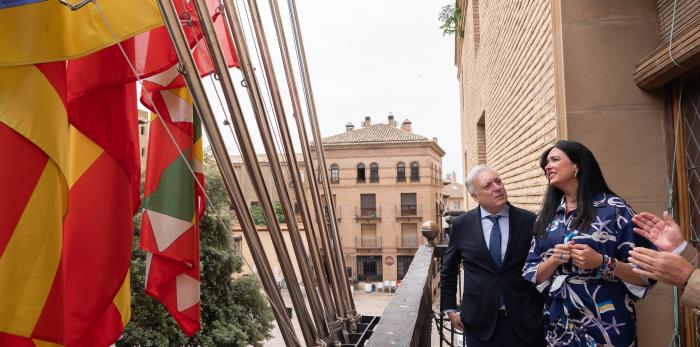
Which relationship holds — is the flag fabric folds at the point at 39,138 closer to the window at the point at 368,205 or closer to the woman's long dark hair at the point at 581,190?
the woman's long dark hair at the point at 581,190

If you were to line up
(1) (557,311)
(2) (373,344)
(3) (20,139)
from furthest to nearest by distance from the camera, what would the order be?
(1) (557,311) → (2) (373,344) → (3) (20,139)

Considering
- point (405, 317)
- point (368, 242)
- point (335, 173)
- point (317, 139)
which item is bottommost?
point (368, 242)

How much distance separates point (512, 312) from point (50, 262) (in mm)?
2338

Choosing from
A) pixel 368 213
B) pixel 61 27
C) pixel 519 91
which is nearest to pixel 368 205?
pixel 368 213

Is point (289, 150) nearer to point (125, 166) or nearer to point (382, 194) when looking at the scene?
point (125, 166)

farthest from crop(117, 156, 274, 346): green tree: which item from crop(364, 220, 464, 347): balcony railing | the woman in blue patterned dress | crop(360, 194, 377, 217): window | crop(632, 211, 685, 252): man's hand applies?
crop(360, 194, 377, 217): window

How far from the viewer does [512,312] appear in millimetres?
2775

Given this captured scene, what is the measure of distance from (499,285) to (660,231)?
988mm

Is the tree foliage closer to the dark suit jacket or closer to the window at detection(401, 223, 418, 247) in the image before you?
the dark suit jacket

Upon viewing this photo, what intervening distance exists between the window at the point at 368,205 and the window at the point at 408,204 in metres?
2.80

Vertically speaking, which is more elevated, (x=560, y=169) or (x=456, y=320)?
(x=560, y=169)

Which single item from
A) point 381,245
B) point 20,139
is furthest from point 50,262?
point 381,245

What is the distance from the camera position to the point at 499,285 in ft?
9.23

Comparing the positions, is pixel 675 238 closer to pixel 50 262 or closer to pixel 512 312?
pixel 512 312
